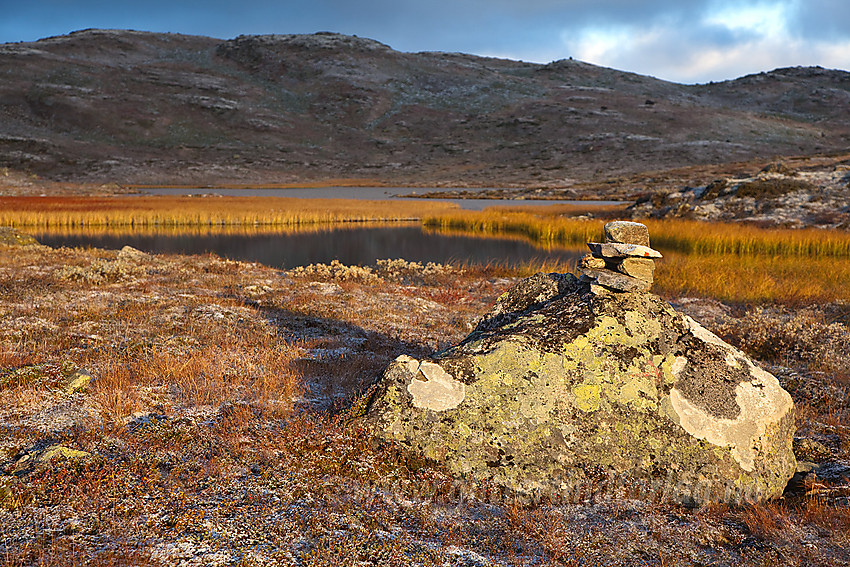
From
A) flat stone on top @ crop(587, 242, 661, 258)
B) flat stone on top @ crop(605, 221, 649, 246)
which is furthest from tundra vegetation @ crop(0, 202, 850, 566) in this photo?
flat stone on top @ crop(605, 221, 649, 246)

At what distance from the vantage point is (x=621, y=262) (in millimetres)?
5656

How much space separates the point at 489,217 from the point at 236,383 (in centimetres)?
3510

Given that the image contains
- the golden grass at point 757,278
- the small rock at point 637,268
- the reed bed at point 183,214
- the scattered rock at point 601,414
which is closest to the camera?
the scattered rock at point 601,414

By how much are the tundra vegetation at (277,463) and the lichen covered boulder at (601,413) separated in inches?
8.1

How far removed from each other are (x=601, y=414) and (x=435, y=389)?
5.01 feet

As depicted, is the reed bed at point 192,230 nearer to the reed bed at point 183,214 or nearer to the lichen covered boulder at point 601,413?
the reed bed at point 183,214

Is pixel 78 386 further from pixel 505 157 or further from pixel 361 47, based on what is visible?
pixel 361 47

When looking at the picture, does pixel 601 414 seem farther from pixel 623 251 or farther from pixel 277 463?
pixel 277 463

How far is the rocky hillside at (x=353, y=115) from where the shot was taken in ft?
350

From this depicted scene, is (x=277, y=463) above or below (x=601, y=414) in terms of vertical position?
below

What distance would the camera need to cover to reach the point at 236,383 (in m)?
6.99

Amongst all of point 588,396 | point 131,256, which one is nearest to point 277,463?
point 588,396

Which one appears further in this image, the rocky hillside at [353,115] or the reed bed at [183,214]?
the rocky hillside at [353,115]

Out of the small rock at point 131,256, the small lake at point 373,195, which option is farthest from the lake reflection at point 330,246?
the small lake at point 373,195
